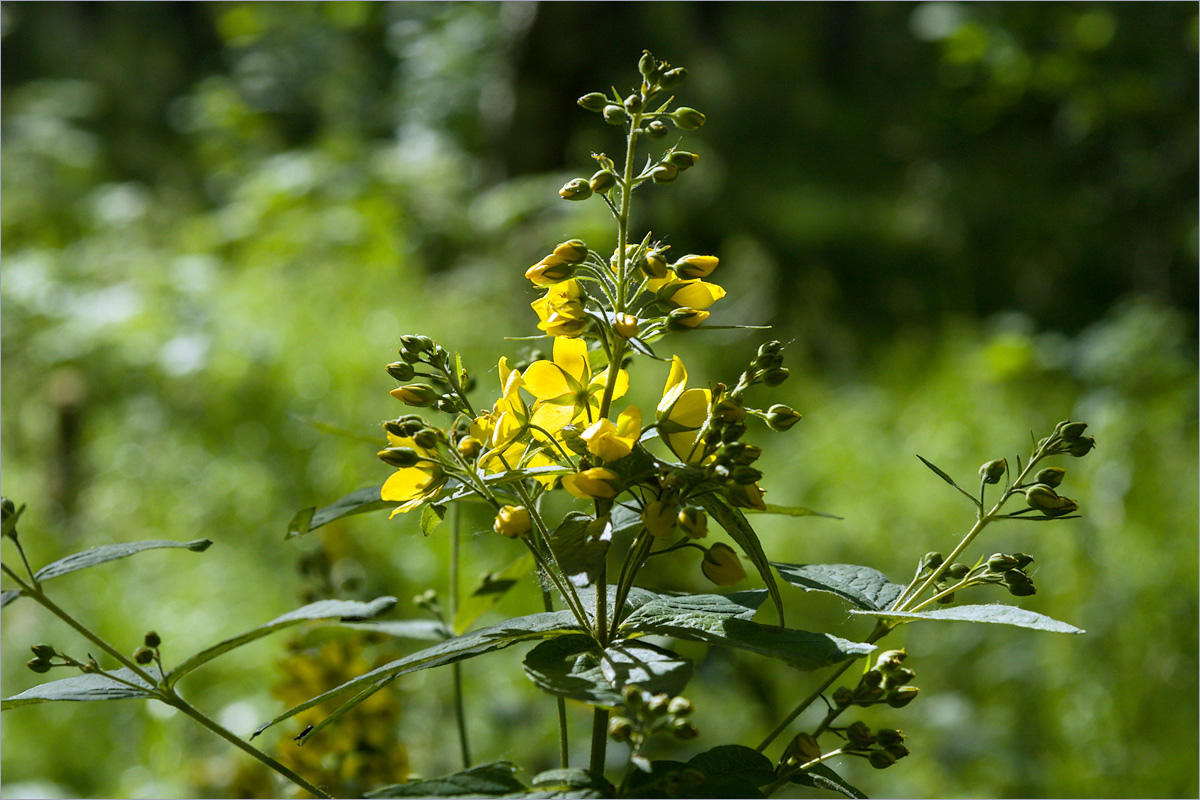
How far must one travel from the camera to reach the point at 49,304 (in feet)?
7.15

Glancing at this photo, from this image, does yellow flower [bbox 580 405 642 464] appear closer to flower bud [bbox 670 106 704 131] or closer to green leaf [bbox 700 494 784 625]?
green leaf [bbox 700 494 784 625]

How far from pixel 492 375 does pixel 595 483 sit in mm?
2268

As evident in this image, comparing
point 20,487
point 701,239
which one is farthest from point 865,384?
point 20,487

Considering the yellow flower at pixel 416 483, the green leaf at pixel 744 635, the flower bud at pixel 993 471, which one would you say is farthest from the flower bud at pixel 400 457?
the flower bud at pixel 993 471

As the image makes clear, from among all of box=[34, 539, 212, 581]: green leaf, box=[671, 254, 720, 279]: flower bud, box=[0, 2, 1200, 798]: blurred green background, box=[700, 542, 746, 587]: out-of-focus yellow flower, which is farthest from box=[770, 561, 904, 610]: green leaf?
box=[0, 2, 1200, 798]: blurred green background

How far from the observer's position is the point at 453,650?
0.32 metres

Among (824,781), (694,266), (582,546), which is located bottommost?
(824,781)

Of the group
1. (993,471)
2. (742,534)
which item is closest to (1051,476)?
(993,471)

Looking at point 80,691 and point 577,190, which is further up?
point 577,190

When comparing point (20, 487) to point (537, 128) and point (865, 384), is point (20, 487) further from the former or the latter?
point (865, 384)

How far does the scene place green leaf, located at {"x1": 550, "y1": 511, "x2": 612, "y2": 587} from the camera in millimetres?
335

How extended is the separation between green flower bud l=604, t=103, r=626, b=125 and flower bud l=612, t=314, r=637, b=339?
0.09 meters

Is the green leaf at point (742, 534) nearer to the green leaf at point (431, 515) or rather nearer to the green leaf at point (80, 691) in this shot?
the green leaf at point (431, 515)

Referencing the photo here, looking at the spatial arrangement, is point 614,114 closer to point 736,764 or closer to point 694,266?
point 694,266
